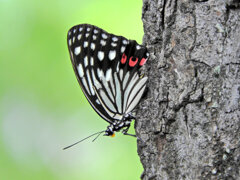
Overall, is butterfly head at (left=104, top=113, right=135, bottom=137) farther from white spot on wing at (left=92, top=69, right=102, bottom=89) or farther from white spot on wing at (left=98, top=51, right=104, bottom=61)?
white spot on wing at (left=98, top=51, right=104, bottom=61)

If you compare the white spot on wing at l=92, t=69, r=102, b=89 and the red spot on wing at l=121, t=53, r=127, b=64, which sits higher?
the red spot on wing at l=121, t=53, r=127, b=64

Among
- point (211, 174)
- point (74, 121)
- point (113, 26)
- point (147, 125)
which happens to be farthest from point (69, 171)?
point (211, 174)

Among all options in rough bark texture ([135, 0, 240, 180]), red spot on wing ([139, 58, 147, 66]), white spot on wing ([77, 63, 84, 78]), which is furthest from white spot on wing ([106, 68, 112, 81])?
rough bark texture ([135, 0, 240, 180])

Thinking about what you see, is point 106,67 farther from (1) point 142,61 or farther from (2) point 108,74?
(1) point 142,61

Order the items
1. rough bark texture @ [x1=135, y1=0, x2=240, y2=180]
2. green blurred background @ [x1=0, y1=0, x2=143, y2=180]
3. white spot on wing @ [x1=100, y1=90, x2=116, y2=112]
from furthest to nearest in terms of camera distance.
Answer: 1. green blurred background @ [x1=0, y1=0, x2=143, y2=180]
2. white spot on wing @ [x1=100, y1=90, x2=116, y2=112]
3. rough bark texture @ [x1=135, y1=0, x2=240, y2=180]

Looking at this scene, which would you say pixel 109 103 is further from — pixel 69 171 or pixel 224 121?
pixel 69 171

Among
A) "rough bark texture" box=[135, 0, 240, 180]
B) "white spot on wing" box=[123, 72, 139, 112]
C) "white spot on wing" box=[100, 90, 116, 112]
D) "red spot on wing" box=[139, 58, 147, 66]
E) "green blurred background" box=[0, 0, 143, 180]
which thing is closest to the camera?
"rough bark texture" box=[135, 0, 240, 180]
